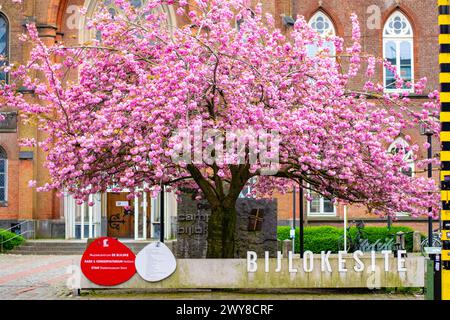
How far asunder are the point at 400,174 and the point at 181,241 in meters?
5.67

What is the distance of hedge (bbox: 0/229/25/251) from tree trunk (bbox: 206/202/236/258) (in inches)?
684

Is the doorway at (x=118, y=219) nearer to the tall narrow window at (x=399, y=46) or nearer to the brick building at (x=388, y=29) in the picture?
the brick building at (x=388, y=29)

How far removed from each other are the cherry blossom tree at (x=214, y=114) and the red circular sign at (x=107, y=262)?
4.12ft

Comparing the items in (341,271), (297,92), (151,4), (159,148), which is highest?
(151,4)

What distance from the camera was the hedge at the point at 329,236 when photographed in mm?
29188

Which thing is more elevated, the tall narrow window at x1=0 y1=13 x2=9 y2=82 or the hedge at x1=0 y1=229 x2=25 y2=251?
the tall narrow window at x1=0 y1=13 x2=9 y2=82

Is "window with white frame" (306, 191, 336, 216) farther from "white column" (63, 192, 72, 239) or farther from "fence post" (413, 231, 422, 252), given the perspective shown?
"white column" (63, 192, 72, 239)

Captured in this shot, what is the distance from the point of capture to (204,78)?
15.3m

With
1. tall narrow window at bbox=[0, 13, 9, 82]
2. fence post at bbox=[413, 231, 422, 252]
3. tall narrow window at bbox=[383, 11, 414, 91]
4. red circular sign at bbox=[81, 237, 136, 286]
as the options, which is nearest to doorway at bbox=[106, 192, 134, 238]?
tall narrow window at bbox=[0, 13, 9, 82]

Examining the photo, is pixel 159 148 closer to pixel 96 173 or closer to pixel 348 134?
pixel 96 173

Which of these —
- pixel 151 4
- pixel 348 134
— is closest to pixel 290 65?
pixel 348 134

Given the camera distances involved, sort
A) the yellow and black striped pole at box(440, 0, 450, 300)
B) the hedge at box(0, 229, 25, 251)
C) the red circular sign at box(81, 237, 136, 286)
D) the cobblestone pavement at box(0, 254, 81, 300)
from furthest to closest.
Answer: the hedge at box(0, 229, 25, 251) < the cobblestone pavement at box(0, 254, 81, 300) < the red circular sign at box(81, 237, 136, 286) < the yellow and black striped pole at box(440, 0, 450, 300)

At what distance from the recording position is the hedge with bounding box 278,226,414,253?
2919cm

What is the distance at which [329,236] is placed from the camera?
97.5 feet
